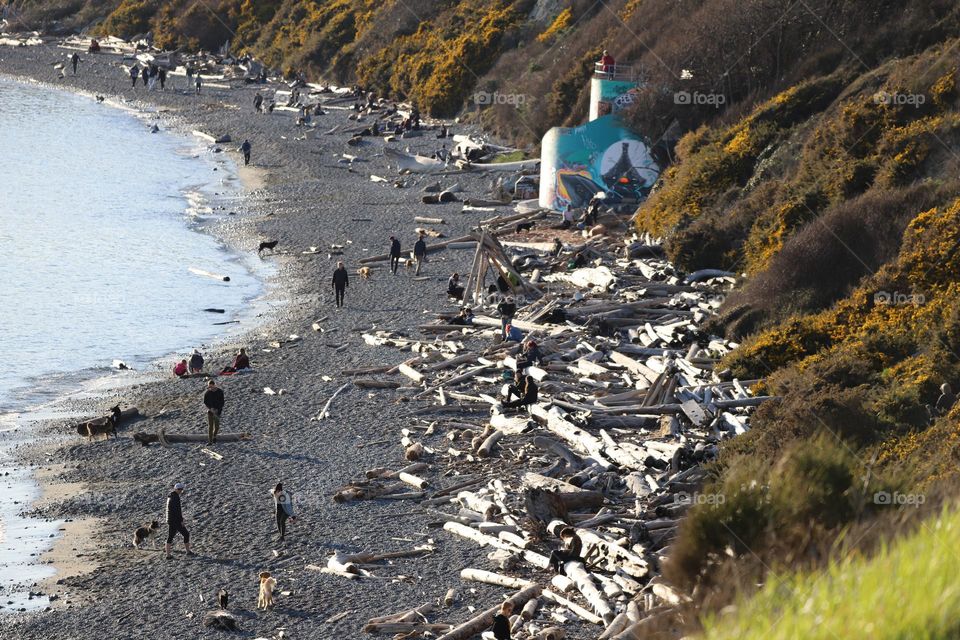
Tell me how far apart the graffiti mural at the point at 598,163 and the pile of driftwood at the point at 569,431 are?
7.10m

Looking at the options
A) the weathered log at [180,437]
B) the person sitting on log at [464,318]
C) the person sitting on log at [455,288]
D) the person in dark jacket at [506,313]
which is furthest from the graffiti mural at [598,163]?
the weathered log at [180,437]

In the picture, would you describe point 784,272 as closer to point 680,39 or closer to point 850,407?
point 850,407

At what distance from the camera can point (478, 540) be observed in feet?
57.4

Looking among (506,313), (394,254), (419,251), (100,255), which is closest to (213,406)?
(506,313)

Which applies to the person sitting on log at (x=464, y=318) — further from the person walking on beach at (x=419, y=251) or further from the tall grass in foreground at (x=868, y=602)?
the tall grass in foreground at (x=868, y=602)

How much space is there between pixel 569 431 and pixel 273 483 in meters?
5.46

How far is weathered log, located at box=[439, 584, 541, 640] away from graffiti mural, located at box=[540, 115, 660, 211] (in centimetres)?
2624

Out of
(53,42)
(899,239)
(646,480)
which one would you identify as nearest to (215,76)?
(53,42)

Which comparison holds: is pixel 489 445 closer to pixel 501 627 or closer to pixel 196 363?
pixel 501 627

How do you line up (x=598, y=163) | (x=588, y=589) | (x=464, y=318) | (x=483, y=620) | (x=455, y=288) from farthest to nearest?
(x=598, y=163), (x=455, y=288), (x=464, y=318), (x=588, y=589), (x=483, y=620)

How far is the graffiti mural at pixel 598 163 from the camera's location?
40.1 metres

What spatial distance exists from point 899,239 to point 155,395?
17280 mm

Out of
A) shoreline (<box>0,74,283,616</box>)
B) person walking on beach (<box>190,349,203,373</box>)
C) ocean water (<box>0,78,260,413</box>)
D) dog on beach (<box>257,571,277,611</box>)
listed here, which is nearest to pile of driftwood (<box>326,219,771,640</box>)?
dog on beach (<box>257,571,277,611</box>)

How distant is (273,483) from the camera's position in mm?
21000
